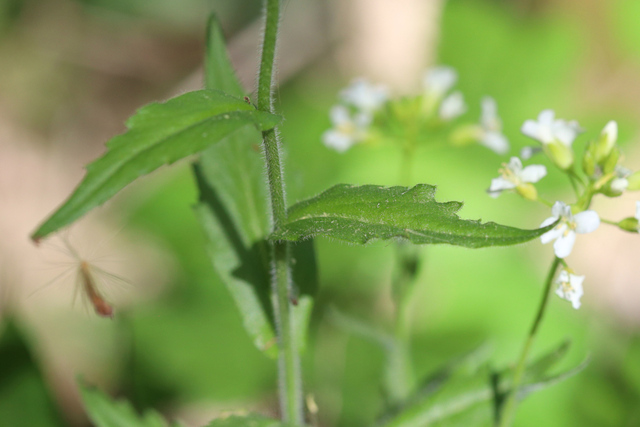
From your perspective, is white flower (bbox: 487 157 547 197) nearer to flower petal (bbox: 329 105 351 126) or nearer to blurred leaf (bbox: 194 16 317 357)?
blurred leaf (bbox: 194 16 317 357)

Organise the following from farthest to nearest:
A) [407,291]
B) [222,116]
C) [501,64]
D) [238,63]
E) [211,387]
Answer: [238,63] < [501,64] < [211,387] < [407,291] < [222,116]

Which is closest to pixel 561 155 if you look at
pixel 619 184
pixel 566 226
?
pixel 619 184

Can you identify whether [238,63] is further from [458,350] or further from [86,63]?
[458,350]

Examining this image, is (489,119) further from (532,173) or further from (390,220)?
(390,220)

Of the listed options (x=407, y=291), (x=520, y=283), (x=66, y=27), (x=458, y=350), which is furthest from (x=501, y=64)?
(x=66, y=27)

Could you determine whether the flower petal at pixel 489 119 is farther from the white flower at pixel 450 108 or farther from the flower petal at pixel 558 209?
the flower petal at pixel 558 209

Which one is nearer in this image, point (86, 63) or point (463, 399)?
point (463, 399)

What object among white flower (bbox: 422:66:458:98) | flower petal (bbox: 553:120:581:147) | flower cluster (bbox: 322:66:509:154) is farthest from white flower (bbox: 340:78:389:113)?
flower petal (bbox: 553:120:581:147)
